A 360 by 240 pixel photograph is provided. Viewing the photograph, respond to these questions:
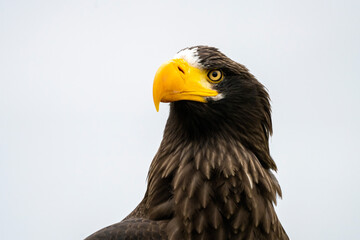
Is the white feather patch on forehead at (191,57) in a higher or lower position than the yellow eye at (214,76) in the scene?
higher

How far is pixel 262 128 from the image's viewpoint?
366 centimetres

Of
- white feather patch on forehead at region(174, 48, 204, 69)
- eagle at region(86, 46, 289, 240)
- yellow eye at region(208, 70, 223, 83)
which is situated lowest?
eagle at region(86, 46, 289, 240)

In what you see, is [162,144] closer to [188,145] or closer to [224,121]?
[188,145]

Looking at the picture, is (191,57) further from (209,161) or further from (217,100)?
(209,161)

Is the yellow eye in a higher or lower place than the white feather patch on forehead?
lower

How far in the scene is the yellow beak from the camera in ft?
10.6

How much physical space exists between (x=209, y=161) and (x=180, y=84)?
0.53 meters

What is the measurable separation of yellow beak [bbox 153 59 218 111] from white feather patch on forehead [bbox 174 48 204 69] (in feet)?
0.09

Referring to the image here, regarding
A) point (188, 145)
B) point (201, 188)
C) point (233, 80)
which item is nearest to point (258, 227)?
point (201, 188)

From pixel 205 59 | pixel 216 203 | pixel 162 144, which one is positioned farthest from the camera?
pixel 162 144

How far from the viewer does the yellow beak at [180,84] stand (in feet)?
10.6

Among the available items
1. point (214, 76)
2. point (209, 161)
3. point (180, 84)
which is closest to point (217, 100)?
point (214, 76)

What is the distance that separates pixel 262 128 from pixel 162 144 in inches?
27.9

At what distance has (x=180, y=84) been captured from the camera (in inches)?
130
